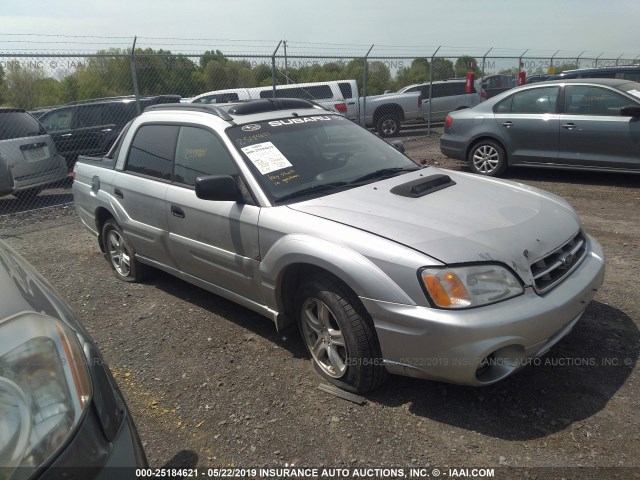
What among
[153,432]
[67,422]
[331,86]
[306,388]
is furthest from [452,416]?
[331,86]

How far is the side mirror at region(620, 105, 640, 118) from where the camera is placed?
7117 mm

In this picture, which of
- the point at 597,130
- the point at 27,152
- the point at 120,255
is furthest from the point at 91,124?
the point at 597,130

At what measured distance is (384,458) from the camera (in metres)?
2.56

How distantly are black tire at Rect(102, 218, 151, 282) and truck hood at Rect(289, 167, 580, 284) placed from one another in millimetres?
2339

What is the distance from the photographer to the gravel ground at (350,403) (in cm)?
257

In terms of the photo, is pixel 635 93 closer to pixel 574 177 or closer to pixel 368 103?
pixel 574 177

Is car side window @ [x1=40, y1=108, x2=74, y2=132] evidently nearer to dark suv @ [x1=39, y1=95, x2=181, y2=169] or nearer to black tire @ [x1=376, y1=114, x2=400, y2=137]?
dark suv @ [x1=39, y1=95, x2=181, y2=169]

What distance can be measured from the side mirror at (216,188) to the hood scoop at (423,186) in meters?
1.06

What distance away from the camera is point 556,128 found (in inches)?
307

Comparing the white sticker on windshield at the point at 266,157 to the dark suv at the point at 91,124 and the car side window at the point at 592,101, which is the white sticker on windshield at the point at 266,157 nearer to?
the car side window at the point at 592,101

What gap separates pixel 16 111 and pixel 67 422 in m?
9.29

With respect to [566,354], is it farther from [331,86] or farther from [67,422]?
[331,86]

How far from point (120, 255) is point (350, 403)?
311cm

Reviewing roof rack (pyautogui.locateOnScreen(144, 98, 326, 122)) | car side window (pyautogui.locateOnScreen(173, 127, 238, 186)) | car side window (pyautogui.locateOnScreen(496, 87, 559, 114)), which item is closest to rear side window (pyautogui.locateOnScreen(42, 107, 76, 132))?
roof rack (pyautogui.locateOnScreen(144, 98, 326, 122))
